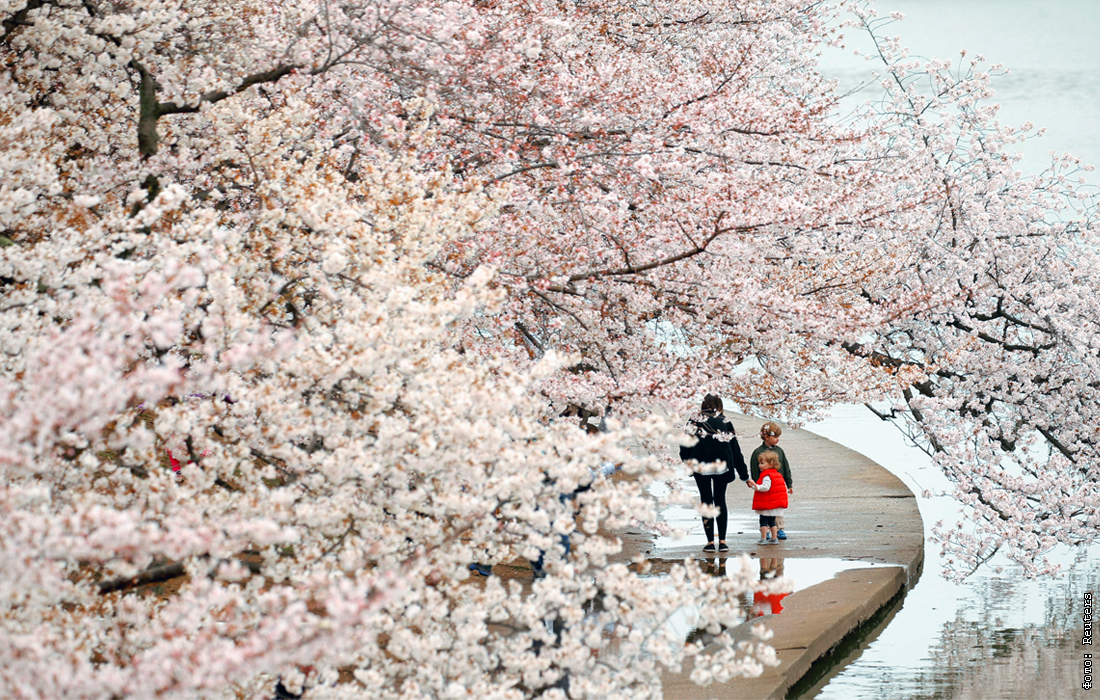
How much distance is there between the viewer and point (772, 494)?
1154 cm

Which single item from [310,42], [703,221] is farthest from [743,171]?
[310,42]

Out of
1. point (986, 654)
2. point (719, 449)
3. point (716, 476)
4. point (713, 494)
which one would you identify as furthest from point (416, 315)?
point (713, 494)

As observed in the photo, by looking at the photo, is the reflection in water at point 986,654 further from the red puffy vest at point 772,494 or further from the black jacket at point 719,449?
the black jacket at point 719,449

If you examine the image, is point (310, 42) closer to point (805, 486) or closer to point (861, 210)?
point (861, 210)

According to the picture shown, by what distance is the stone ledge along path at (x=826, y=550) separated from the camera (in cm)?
688

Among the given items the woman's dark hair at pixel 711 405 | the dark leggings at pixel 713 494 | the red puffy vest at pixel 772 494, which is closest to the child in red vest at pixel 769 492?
the red puffy vest at pixel 772 494

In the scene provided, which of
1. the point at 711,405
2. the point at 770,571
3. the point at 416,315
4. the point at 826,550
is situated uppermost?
the point at 416,315

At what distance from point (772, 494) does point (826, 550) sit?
829 mm

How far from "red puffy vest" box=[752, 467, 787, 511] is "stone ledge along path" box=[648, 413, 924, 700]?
453 millimetres

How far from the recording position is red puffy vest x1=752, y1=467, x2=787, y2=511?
37.8 feet

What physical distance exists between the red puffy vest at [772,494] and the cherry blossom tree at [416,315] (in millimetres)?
1805

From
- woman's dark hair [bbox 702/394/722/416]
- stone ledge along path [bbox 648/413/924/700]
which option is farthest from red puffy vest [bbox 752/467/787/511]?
woman's dark hair [bbox 702/394/722/416]

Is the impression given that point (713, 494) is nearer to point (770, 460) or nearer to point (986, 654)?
point (770, 460)

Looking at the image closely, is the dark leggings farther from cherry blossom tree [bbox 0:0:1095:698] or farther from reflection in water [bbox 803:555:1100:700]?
cherry blossom tree [bbox 0:0:1095:698]
